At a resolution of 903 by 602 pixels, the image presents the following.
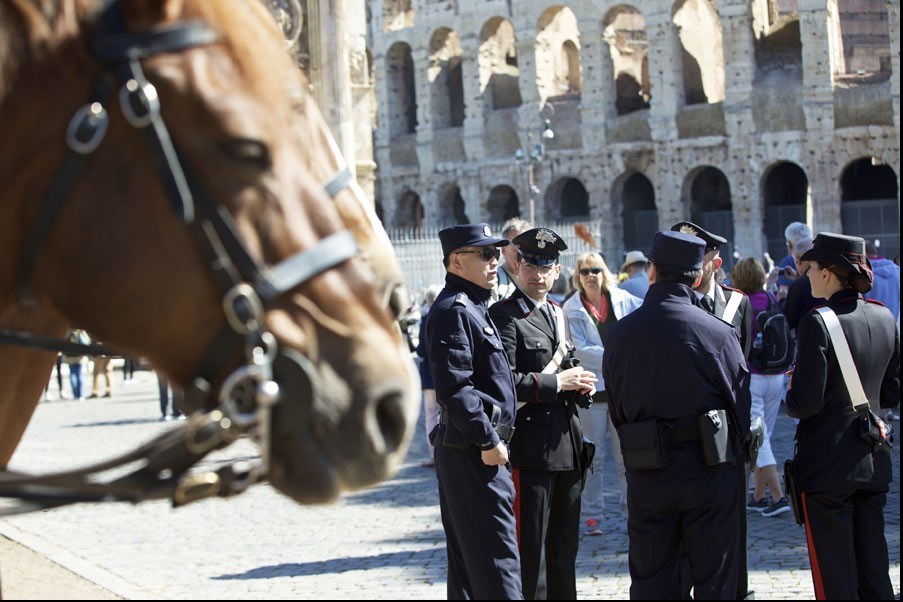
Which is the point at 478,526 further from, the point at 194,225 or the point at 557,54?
the point at 557,54

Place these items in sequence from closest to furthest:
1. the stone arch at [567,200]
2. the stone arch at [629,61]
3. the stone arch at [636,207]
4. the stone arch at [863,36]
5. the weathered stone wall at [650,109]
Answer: the weathered stone wall at [650,109]
the stone arch at [863,36]
the stone arch at [636,207]
the stone arch at [629,61]
the stone arch at [567,200]

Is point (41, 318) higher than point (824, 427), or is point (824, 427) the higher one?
point (41, 318)

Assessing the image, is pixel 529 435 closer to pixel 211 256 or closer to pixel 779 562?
pixel 779 562

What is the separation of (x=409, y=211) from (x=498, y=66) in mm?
6488

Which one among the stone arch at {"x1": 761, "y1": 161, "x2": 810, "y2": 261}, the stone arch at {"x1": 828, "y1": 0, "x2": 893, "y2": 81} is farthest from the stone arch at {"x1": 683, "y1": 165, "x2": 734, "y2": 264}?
the stone arch at {"x1": 828, "y1": 0, "x2": 893, "y2": 81}

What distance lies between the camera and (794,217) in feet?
121

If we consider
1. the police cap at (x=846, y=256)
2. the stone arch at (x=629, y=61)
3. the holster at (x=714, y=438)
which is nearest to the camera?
the holster at (x=714, y=438)

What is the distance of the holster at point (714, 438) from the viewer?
5.16 meters

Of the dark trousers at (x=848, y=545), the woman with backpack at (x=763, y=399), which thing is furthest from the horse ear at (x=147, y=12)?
the woman with backpack at (x=763, y=399)

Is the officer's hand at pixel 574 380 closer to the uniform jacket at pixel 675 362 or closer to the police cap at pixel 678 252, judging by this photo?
the uniform jacket at pixel 675 362

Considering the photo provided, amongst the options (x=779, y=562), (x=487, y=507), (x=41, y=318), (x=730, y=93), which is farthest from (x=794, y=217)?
(x=41, y=318)

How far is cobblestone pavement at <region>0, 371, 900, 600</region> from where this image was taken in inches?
282

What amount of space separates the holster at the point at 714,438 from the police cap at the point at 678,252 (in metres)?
0.67

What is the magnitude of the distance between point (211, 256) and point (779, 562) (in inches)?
245
